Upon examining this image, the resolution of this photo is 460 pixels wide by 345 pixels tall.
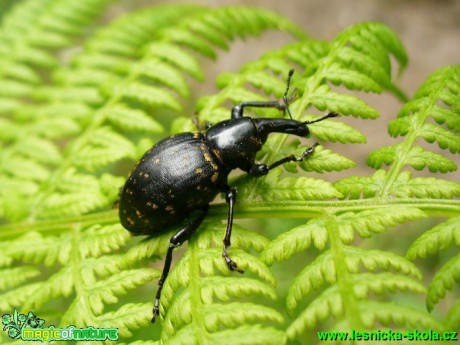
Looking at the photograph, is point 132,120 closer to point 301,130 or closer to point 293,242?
point 301,130

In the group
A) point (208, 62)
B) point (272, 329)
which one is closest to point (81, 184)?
point (272, 329)

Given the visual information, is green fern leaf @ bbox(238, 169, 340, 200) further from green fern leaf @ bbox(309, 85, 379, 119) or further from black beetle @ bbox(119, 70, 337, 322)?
green fern leaf @ bbox(309, 85, 379, 119)

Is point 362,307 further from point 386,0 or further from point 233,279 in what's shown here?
point 386,0

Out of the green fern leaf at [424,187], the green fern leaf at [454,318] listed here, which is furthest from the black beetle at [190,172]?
the green fern leaf at [454,318]

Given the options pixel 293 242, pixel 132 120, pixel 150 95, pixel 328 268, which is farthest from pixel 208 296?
pixel 150 95

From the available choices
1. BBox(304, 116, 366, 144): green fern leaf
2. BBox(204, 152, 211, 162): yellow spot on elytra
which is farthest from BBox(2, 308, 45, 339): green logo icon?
BBox(304, 116, 366, 144): green fern leaf
